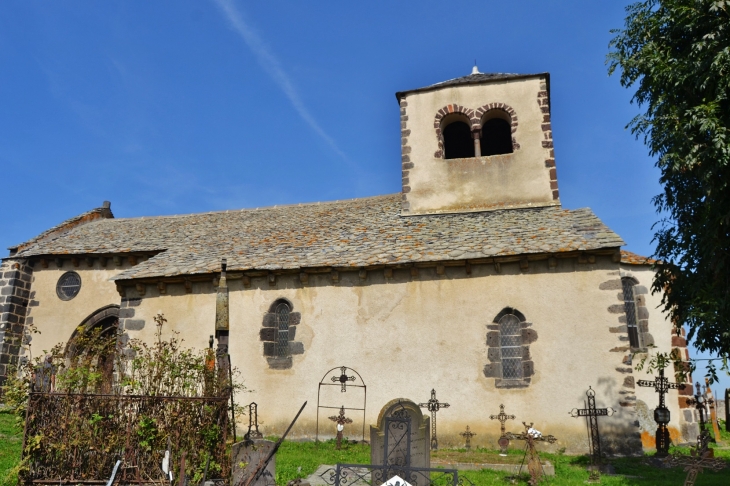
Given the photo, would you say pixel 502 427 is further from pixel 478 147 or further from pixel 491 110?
pixel 491 110

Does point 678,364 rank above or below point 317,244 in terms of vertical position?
below

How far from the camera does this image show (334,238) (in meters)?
16.6

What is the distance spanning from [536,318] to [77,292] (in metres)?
14.8

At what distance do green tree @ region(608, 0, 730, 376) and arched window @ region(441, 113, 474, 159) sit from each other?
8.87 meters

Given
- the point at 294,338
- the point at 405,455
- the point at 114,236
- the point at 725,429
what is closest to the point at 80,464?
the point at 405,455

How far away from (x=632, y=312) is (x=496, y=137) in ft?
23.8

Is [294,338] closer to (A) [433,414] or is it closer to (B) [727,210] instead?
(A) [433,414]

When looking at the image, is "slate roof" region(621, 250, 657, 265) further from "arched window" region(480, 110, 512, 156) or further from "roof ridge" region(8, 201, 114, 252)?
"roof ridge" region(8, 201, 114, 252)

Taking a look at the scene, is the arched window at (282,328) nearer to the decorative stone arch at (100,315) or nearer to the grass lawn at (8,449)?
the grass lawn at (8,449)

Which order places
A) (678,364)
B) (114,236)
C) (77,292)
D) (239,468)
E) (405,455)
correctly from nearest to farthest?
(239,468)
(405,455)
(678,364)
(77,292)
(114,236)

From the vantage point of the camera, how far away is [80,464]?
8961 mm

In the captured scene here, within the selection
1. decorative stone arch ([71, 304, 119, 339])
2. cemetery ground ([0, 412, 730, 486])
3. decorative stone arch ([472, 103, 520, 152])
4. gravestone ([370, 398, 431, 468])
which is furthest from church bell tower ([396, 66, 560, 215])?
decorative stone arch ([71, 304, 119, 339])

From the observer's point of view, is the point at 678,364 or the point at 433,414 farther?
the point at 678,364

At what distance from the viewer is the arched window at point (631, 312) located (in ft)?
56.3
